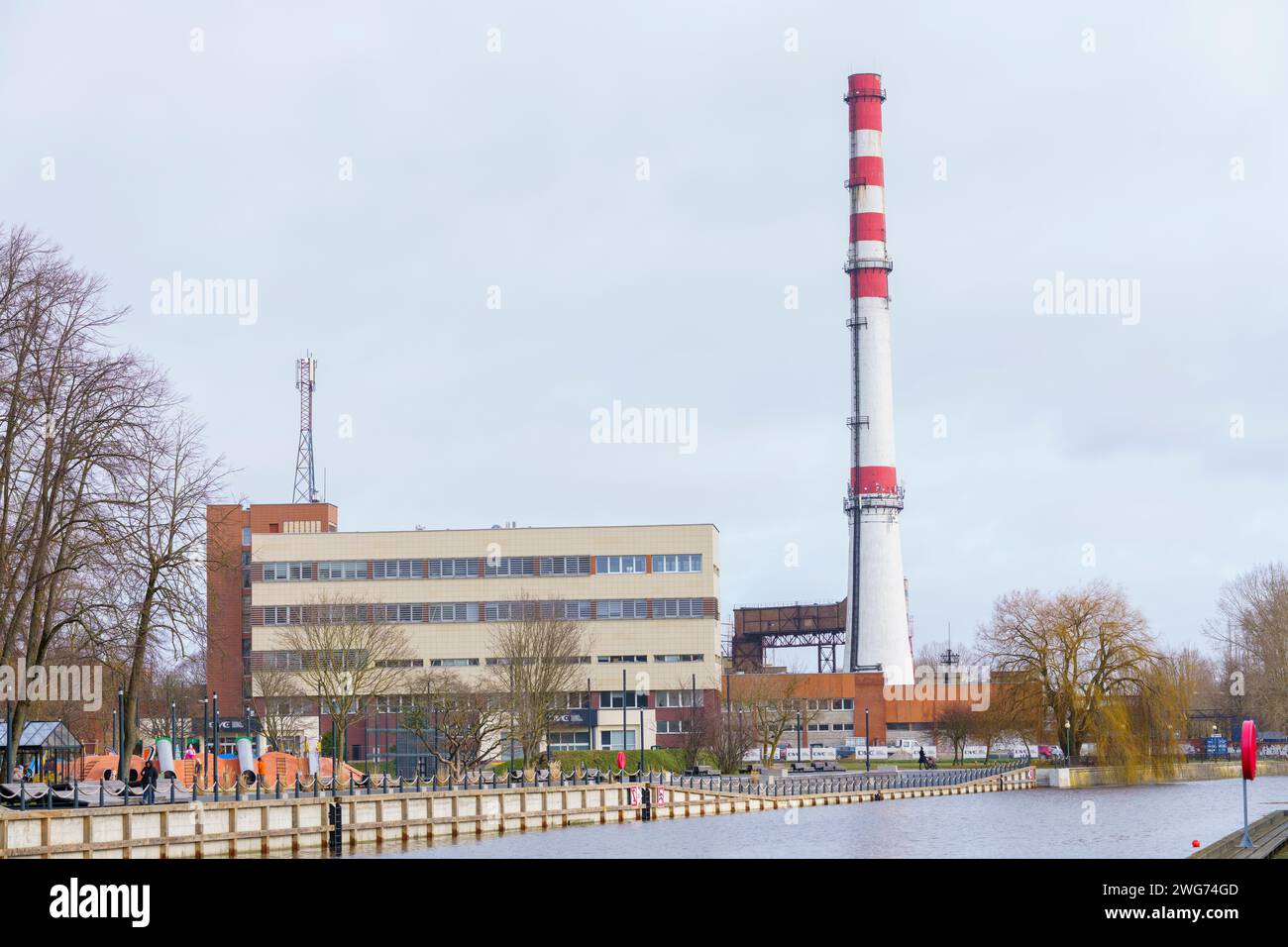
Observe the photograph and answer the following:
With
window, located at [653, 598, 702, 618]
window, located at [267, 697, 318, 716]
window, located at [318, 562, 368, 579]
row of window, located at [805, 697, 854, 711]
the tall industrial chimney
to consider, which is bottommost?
row of window, located at [805, 697, 854, 711]

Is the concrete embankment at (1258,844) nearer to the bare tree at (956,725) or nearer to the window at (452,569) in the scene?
the window at (452,569)

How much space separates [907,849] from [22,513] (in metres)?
30.3

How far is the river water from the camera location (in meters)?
55.7

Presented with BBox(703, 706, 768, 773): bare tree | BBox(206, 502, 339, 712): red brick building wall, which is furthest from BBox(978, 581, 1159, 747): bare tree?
BBox(206, 502, 339, 712): red brick building wall

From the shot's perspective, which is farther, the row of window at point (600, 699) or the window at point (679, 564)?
the window at point (679, 564)

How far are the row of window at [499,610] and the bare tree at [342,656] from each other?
1.33 metres

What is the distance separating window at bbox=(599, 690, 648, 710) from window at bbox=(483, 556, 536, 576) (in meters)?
11.1

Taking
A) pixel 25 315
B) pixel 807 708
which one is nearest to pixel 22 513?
pixel 25 315

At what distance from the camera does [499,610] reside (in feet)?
414

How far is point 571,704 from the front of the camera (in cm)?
12388

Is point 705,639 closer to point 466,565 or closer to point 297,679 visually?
point 466,565

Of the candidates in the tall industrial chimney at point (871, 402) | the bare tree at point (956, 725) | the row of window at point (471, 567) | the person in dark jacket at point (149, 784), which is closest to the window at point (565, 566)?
the row of window at point (471, 567)

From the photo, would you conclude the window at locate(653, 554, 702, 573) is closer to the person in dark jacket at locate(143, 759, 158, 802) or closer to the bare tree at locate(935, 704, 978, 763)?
the bare tree at locate(935, 704, 978, 763)

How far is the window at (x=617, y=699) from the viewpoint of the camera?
122044 mm
